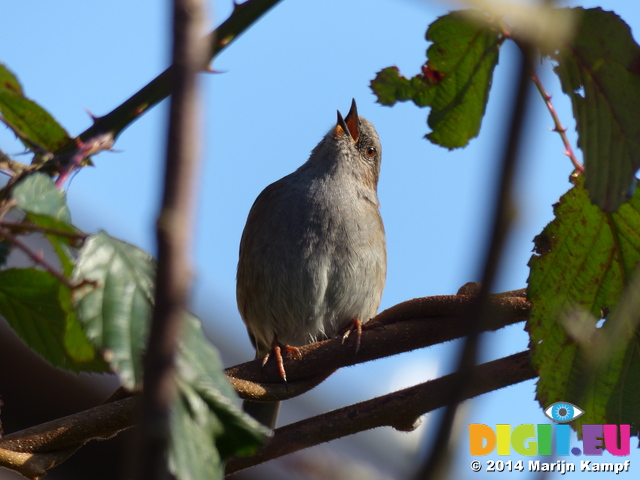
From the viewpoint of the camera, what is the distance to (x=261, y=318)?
5.07 m

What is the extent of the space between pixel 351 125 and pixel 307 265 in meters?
1.61

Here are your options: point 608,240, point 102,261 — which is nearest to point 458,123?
point 608,240

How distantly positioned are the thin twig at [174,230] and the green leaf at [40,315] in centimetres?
123

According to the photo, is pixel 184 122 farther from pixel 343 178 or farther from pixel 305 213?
pixel 343 178

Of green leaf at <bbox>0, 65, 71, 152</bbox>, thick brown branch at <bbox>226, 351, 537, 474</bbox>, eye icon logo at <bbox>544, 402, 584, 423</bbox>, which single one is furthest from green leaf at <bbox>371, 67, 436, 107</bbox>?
green leaf at <bbox>0, 65, 71, 152</bbox>

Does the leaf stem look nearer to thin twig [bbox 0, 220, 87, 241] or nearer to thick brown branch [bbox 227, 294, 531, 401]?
thin twig [bbox 0, 220, 87, 241]

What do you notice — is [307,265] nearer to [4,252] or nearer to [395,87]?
[395,87]

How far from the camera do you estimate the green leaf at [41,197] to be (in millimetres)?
1547

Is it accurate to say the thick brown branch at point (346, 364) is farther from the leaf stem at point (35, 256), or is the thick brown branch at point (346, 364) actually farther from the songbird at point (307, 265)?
the songbird at point (307, 265)

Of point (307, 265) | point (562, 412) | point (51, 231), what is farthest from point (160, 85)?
point (307, 265)

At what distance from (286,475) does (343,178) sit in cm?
217

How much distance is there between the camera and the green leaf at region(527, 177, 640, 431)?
250cm

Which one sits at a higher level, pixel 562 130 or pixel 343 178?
pixel 562 130

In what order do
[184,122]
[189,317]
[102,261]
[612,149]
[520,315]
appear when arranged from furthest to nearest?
[520,315], [612,149], [102,261], [189,317], [184,122]
